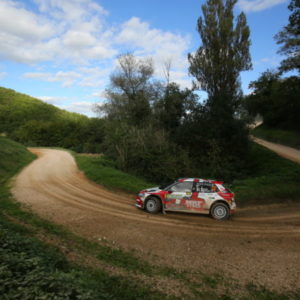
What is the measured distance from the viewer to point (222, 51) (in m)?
21.2

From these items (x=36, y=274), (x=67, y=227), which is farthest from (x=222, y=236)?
(x=36, y=274)

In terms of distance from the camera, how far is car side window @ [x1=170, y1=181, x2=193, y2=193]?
8845 mm

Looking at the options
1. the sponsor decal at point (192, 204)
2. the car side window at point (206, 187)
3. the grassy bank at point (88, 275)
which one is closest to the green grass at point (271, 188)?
the car side window at point (206, 187)

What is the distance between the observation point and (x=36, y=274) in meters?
3.03

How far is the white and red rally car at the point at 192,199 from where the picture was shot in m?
8.48

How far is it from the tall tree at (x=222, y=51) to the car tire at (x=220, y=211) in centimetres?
1394

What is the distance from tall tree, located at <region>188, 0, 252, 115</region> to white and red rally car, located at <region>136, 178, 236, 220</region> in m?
13.6

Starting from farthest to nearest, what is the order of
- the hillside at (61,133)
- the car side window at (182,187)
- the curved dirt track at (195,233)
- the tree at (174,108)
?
the hillside at (61,133), the tree at (174,108), the car side window at (182,187), the curved dirt track at (195,233)

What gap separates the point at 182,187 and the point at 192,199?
0.65 metres

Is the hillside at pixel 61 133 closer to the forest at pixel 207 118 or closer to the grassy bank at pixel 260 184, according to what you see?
the forest at pixel 207 118

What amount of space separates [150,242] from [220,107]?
52.4ft

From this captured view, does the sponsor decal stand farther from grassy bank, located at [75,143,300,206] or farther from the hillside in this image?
the hillside

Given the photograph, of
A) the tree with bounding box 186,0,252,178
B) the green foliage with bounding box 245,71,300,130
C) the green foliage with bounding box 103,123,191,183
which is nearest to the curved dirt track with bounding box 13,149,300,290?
the green foliage with bounding box 103,123,191,183

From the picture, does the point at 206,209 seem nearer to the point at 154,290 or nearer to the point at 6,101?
the point at 154,290
